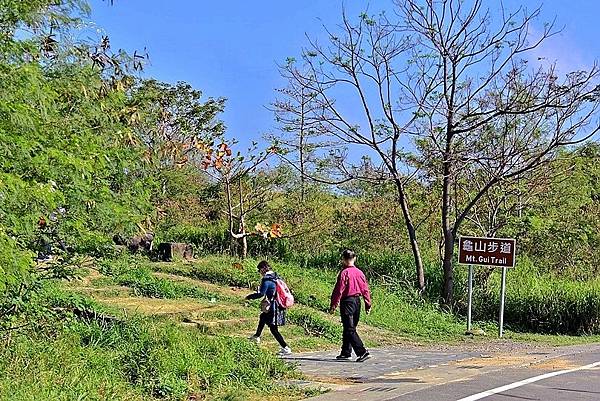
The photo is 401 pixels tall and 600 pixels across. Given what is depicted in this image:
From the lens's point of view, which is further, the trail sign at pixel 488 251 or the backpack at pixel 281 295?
the trail sign at pixel 488 251

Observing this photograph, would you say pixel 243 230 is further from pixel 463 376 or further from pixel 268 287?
pixel 463 376

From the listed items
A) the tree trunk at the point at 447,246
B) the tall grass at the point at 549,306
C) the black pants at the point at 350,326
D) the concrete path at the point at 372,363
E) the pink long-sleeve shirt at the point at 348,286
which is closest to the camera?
the concrete path at the point at 372,363

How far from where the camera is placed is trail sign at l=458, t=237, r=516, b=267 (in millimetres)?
17281

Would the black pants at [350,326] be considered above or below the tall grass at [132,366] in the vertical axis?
above

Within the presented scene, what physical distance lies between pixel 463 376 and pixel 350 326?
6.60 feet

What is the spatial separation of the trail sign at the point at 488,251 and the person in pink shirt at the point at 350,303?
5.64 m

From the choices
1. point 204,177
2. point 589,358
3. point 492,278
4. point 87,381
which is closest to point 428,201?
point 492,278

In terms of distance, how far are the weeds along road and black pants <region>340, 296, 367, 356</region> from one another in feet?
1.08

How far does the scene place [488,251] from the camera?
57.6ft

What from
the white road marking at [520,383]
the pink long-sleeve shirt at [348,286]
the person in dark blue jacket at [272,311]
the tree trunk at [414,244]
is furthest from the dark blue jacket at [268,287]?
the tree trunk at [414,244]

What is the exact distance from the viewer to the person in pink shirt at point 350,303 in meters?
12.5

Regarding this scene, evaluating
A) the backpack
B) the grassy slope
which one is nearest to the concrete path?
the grassy slope

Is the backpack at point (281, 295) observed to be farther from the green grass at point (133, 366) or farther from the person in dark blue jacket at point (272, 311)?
the green grass at point (133, 366)

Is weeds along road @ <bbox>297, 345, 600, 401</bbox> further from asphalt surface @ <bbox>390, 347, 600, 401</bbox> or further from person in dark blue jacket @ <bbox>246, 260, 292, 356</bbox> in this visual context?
person in dark blue jacket @ <bbox>246, 260, 292, 356</bbox>
